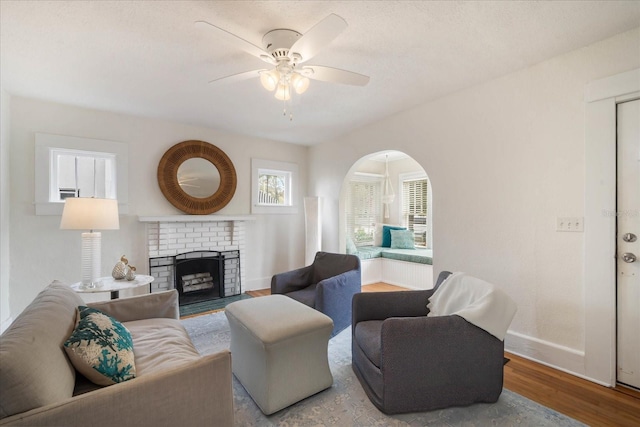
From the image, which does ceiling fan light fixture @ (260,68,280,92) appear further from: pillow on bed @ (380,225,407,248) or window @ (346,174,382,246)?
pillow on bed @ (380,225,407,248)

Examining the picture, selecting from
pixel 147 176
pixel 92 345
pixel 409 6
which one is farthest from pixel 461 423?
pixel 147 176

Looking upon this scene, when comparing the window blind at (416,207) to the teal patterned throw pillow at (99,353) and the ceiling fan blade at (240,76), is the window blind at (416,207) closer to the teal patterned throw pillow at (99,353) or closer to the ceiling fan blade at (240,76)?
the ceiling fan blade at (240,76)

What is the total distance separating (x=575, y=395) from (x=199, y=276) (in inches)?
163

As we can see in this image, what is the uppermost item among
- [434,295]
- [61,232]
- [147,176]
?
[147,176]

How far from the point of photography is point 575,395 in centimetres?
193

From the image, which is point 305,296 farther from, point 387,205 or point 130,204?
point 387,205

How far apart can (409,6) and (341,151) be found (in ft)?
9.08

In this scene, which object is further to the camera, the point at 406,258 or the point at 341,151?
the point at 406,258

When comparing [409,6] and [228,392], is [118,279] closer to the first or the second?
[228,392]

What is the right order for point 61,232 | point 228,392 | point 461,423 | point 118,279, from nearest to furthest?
1. point 228,392
2. point 461,423
3. point 118,279
4. point 61,232

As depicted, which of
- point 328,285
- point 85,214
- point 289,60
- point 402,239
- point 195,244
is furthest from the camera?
point 402,239

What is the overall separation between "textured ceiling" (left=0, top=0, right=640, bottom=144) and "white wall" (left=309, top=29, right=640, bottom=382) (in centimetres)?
18

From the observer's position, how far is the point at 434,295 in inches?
85.7

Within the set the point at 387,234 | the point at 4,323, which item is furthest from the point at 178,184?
the point at 387,234
